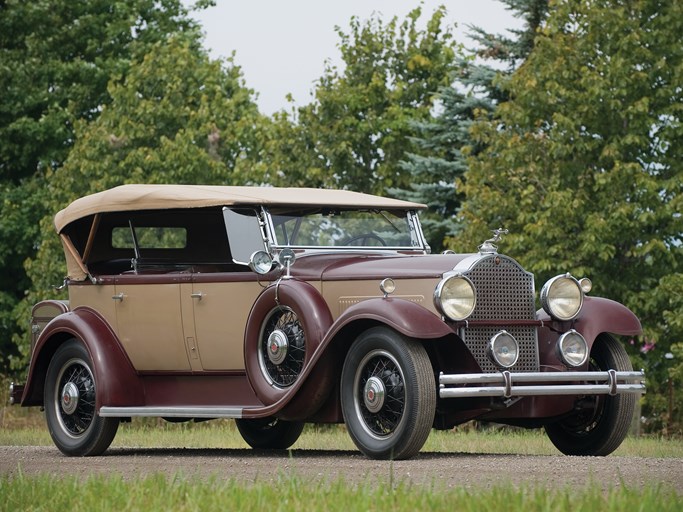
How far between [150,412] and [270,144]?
25126 mm

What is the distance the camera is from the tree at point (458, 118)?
2616cm

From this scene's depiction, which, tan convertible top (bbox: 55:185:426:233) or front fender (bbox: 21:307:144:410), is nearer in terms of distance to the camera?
tan convertible top (bbox: 55:185:426:233)

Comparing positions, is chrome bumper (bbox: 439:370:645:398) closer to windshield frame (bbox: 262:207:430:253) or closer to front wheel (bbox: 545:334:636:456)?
front wheel (bbox: 545:334:636:456)

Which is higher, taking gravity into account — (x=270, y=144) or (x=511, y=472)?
(x=270, y=144)

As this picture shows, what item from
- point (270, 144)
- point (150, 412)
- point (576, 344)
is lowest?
point (150, 412)

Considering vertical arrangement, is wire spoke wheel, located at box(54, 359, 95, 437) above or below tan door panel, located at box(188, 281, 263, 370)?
below

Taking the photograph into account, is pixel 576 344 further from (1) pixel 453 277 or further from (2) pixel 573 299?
(1) pixel 453 277

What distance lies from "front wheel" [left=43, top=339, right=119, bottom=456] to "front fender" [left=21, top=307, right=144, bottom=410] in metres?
0.12

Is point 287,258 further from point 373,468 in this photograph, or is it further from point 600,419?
point 600,419

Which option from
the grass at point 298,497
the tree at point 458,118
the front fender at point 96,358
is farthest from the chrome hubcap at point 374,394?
the tree at point 458,118

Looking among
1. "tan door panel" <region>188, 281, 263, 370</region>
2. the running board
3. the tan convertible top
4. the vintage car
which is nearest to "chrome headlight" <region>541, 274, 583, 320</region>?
the vintage car

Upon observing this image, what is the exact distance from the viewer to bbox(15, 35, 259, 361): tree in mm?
27828

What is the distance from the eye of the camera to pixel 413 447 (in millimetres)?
8336

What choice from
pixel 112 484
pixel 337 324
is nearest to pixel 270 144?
pixel 337 324
